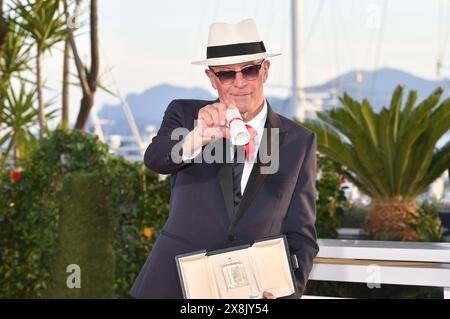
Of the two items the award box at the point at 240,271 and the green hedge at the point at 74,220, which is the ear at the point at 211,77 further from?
the green hedge at the point at 74,220

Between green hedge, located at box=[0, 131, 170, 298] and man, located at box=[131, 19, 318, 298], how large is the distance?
14.2ft

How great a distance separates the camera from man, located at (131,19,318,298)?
2266 mm

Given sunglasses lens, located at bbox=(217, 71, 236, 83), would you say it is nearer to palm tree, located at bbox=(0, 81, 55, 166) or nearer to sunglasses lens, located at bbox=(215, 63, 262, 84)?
sunglasses lens, located at bbox=(215, 63, 262, 84)

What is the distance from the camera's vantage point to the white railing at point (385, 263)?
319 centimetres

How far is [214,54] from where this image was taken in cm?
232

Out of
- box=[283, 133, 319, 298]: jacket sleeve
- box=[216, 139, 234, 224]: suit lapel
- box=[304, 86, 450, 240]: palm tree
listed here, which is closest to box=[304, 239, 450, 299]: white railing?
box=[283, 133, 319, 298]: jacket sleeve

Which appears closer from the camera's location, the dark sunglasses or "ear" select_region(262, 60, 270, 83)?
the dark sunglasses

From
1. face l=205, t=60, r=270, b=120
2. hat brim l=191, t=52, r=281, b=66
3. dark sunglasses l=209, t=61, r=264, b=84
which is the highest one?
hat brim l=191, t=52, r=281, b=66

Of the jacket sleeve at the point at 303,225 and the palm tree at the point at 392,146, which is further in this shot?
the palm tree at the point at 392,146

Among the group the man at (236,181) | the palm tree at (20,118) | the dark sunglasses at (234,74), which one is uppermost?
the dark sunglasses at (234,74)

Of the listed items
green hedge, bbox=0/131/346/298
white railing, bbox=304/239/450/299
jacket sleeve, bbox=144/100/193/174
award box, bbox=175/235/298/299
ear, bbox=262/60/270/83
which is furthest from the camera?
green hedge, bbox=0/131/346/298

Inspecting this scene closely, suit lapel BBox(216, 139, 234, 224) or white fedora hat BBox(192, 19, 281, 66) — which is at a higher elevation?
white fedora hat BBox(192, 19, 281, 66)

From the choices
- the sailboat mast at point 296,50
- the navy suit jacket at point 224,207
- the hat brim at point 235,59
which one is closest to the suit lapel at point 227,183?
the navy suit jacket at point 224,207
